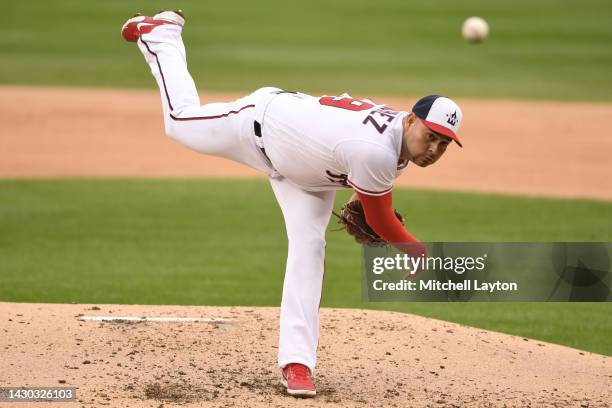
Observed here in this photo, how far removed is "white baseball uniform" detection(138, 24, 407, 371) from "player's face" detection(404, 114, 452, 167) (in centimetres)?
6

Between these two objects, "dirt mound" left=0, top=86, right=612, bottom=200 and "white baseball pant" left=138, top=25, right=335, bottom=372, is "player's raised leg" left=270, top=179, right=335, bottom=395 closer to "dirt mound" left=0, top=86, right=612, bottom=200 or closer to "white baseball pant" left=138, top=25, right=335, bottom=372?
"white baseball pant" left=138, top=25, right=335, bottom=372

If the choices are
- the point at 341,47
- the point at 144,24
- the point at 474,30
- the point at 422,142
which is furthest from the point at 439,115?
the point at 341,47

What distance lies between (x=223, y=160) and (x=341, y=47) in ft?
44.1

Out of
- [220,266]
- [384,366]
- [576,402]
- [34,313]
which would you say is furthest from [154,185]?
[576,402]

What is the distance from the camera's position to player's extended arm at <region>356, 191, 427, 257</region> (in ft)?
17.0

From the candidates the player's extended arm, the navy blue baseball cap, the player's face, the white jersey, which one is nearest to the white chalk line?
the white jersey

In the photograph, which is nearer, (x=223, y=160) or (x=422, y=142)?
(x=422, y=142)

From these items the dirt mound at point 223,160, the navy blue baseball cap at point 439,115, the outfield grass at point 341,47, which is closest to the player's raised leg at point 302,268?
the navy blue baseball cap at point 439,115

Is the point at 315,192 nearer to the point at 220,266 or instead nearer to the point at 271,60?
the point at 220,266

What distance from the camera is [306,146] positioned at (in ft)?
17.3

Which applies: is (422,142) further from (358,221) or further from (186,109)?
(186,109)

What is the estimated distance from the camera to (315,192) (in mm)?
5570

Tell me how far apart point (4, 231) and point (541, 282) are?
5.54 m

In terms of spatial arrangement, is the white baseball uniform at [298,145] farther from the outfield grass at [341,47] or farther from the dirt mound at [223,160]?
the outfield grass at [341,47]
